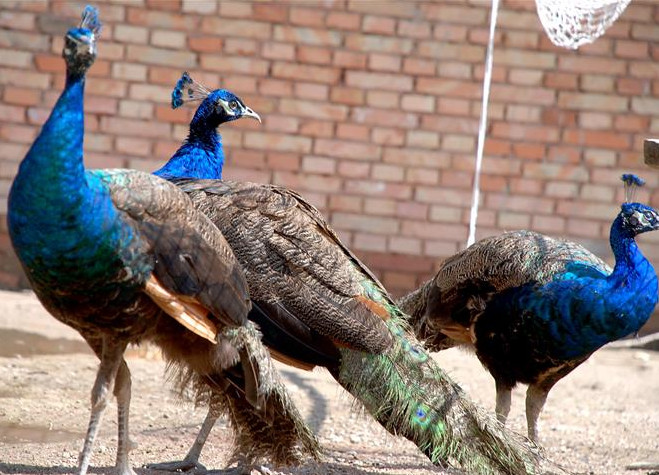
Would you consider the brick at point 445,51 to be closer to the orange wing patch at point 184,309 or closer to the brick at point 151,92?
the brick at point 151,92

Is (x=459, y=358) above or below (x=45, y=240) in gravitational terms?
below

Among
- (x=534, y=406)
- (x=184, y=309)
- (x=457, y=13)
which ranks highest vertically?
(x=457, y=13)

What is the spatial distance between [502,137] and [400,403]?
4035 millimetres

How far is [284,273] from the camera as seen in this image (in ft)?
13.2

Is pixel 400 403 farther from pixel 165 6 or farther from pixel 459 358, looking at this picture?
pixel 165 6

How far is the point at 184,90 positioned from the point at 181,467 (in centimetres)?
205

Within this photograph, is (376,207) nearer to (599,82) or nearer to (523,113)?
(523,113)

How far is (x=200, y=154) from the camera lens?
16.1 feet

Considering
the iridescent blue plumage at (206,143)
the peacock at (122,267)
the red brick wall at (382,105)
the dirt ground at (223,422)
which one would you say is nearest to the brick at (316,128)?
the red brick wall at (382,105)

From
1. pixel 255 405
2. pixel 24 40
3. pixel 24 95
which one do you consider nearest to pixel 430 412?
pixel 255 405

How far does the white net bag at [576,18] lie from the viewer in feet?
19.9

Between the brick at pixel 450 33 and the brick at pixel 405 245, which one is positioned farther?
the brick at pixel 405 245

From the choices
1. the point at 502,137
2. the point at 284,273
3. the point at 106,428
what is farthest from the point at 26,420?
the point at 502,137

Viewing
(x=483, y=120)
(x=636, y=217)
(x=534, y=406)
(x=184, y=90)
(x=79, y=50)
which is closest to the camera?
(x=79, y=50)
